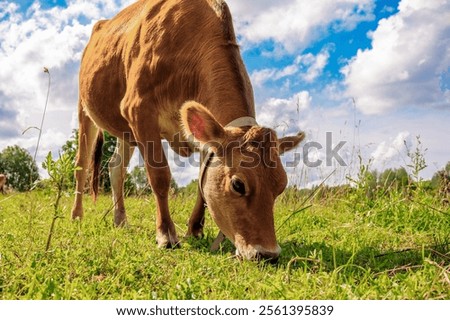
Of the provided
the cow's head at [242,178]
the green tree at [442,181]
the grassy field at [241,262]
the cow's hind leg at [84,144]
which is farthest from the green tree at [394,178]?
the cow's hind leg at [84,144]

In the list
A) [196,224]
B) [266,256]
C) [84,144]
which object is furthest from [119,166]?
[266,256]

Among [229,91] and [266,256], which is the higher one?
[229,91]

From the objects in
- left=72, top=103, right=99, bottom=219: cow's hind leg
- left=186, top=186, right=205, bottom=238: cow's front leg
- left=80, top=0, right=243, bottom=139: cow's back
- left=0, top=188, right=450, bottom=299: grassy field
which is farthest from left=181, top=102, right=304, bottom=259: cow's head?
left=72, top=103, right=99, bottom=219: cow's hind leg

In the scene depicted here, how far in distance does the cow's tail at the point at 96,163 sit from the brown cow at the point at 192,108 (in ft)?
1.45

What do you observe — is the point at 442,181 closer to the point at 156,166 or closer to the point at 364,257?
the point at 364,257

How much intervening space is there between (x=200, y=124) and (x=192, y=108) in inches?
6.6

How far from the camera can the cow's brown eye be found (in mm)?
4051

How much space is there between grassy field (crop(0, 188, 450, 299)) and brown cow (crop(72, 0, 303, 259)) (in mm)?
353

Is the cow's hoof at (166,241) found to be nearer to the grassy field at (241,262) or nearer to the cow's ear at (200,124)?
the grassy field at (241,262)

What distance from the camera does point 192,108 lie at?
4.22 meters

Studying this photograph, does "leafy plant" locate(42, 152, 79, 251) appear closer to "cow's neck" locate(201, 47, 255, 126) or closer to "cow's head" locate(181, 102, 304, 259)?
"cow's head" locate(181, 102, 304, 259)

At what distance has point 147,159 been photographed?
5.31 metres

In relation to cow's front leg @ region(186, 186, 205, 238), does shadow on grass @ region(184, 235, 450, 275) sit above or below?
below
